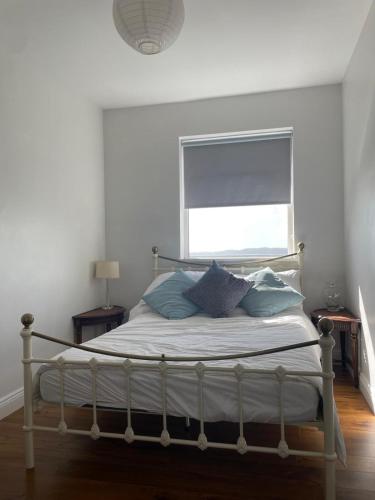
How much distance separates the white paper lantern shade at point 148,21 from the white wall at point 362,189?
1471 mm

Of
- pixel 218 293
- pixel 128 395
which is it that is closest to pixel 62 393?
pixel 128 395

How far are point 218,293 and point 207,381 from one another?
1372 millimetres

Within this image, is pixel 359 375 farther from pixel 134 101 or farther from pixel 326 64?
pixel 134 101

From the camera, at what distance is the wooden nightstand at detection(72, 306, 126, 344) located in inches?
140

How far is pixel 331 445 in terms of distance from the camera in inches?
65.1

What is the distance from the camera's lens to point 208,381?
5.96 feet

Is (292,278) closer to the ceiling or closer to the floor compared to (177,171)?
closer to the floor

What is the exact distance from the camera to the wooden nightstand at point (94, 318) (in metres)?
3.55

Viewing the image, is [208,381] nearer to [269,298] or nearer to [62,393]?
[62,393]

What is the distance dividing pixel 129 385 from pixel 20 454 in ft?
2.84

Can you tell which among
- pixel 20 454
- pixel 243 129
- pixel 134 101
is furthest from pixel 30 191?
pixel 243 129

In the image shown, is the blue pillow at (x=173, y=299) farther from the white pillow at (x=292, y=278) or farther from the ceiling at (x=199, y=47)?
the ceiling at (x=199, y=47)

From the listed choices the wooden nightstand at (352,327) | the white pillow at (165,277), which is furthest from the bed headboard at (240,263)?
the wooden nightstand at (352,327)

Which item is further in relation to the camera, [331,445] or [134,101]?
[134,101]
